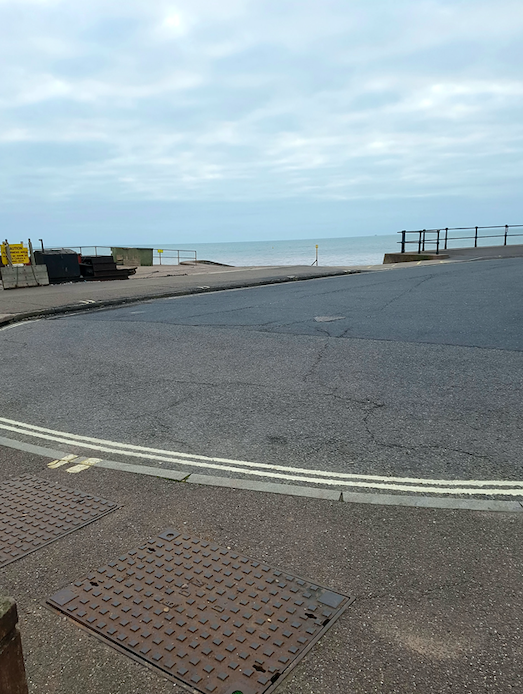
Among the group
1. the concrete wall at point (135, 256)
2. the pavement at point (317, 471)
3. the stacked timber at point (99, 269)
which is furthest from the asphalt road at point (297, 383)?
the concrete wall at point (135, 256)

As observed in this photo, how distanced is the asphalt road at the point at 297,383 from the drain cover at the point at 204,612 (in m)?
1.37

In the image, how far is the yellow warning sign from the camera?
859 inches

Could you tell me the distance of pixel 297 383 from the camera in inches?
287

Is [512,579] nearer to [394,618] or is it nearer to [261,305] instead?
[394,618]

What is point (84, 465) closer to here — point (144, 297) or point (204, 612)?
point (204, 612)

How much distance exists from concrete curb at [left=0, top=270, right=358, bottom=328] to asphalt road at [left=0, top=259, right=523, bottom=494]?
38.9 inches

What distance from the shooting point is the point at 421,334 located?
32.4 feet

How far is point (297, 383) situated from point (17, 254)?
18.2 meters

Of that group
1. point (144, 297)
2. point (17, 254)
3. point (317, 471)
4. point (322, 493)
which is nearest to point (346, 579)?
point (322, 493)

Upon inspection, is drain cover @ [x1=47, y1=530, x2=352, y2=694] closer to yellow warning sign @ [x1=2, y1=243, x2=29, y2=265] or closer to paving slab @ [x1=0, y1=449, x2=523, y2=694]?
paving slab @ [x1=0, y1=449, x2=523, y2=694]

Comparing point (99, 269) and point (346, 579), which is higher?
point (99, 269)

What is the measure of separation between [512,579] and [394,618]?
80 cm

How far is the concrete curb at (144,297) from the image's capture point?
13.5 meters

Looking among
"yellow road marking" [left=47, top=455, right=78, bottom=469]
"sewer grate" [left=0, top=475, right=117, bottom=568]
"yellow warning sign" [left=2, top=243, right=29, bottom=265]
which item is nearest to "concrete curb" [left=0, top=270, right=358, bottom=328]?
"yellow warning sign" [left=2, top=243, right=29, bottom=265]
